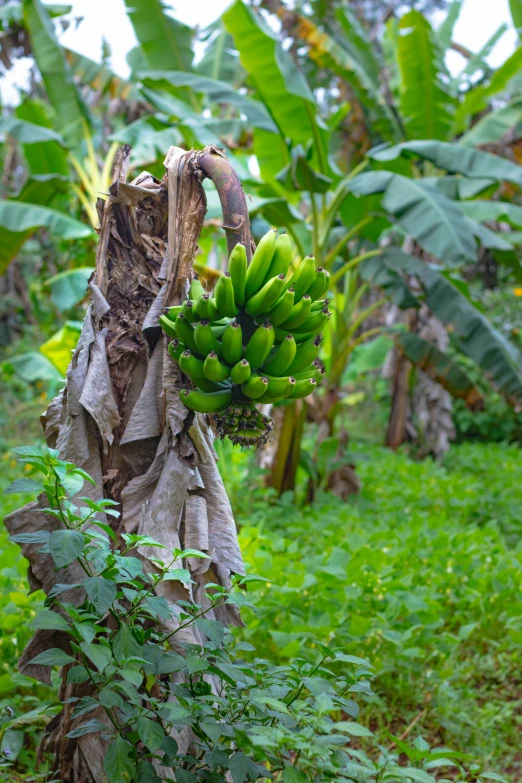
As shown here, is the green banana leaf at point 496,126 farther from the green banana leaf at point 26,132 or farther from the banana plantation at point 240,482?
the green banana leaf at point 26,132

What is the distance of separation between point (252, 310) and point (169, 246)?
28cm

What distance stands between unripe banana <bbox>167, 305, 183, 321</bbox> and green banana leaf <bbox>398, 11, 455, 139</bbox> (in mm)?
4684

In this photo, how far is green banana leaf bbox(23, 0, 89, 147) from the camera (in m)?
5.21

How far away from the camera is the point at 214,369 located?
55.1 inches

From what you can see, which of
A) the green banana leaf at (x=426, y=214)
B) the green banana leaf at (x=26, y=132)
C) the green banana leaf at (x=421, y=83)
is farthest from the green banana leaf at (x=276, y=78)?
the green banana leaf at (x=26, y=132)

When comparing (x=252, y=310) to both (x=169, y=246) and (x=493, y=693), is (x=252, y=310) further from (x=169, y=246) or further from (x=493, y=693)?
(x=493, y=693)

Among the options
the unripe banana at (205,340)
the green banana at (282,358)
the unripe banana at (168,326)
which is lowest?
the green banana at (282,358)

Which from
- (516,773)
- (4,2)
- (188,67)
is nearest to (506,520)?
(516,773)

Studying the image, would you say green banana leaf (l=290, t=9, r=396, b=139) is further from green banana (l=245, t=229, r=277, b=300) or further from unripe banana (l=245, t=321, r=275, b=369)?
unripe banana (l=245, t=321, r=275, b=369)

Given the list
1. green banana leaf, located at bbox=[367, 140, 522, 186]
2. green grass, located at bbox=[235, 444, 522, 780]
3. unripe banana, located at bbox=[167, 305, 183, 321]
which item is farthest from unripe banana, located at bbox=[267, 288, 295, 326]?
green banana leaf, located at bbox=[367, 140, 522, 186]

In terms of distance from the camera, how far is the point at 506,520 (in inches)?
189

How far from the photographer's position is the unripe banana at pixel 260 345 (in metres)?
1.40

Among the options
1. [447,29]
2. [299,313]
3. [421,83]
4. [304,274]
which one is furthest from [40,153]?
[299,313]

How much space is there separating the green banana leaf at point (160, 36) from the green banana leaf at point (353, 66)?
3.57ft
